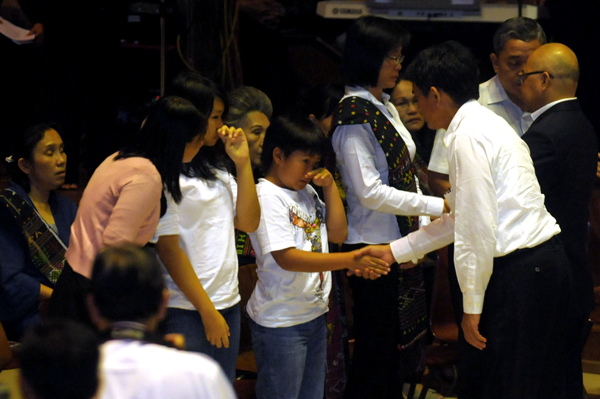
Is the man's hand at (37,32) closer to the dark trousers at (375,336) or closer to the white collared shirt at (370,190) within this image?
the white collared shirt at (370,190)

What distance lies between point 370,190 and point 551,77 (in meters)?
0.82

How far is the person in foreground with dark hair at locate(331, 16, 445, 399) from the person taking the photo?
2.71m

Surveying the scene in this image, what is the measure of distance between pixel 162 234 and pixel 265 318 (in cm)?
53

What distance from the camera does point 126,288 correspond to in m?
1.42

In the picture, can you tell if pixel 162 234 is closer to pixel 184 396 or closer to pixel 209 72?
pixel 184 396

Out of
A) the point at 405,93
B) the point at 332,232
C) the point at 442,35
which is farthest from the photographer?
the point at 442,35

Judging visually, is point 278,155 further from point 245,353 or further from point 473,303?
point 245,353

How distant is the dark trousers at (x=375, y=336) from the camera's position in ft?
9.06

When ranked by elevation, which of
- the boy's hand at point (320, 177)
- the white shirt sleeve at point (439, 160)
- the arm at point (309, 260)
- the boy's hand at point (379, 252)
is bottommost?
the boy's hand at point (379, 252)

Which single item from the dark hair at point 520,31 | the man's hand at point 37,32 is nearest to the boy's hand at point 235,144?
the dark hair at point 520,31

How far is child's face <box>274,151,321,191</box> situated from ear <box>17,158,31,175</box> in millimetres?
1289

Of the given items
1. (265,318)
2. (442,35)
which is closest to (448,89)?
(265,318)

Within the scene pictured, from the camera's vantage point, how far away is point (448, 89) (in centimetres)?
242

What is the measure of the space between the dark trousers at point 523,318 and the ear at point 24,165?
2.03m
